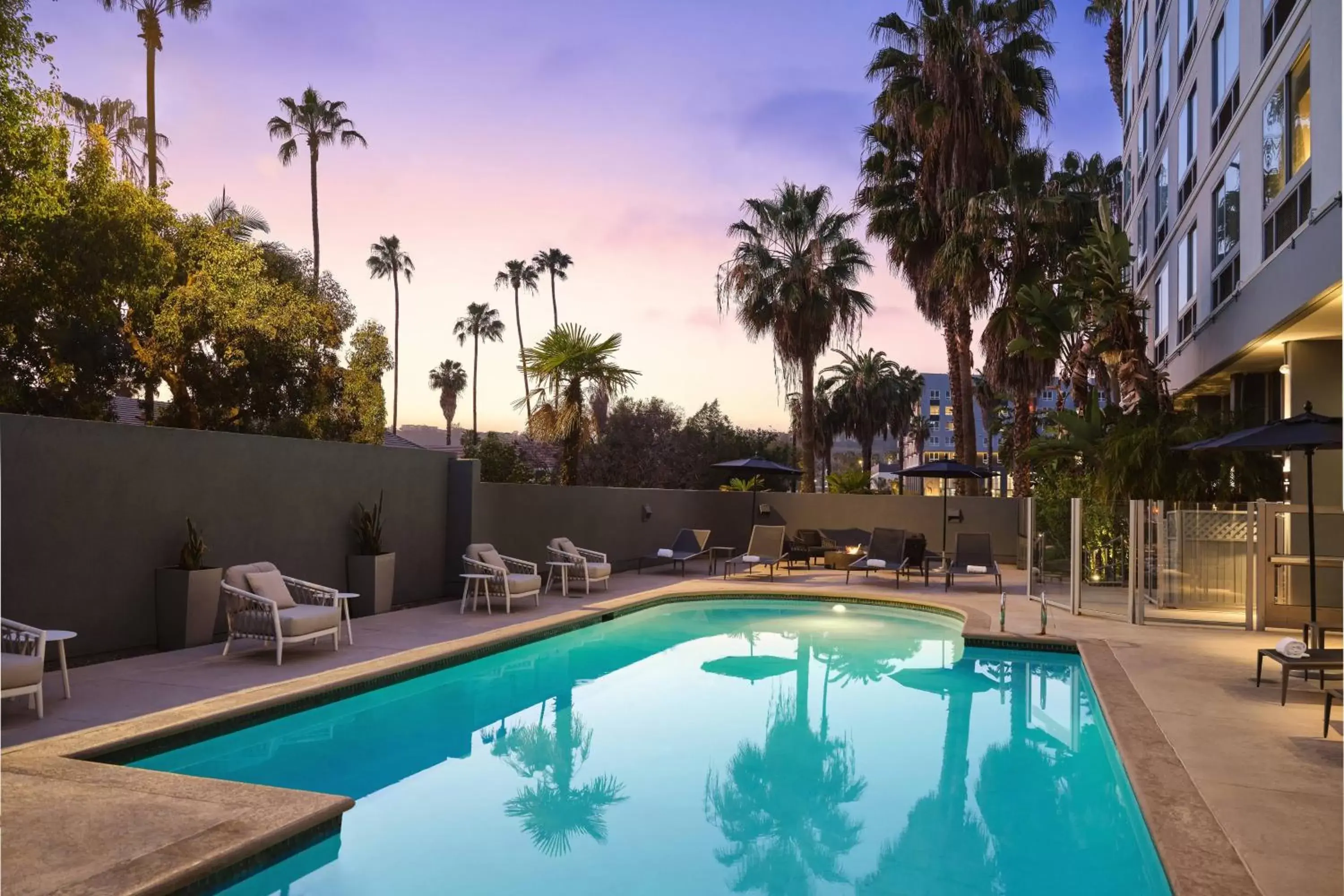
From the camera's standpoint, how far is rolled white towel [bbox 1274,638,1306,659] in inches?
256

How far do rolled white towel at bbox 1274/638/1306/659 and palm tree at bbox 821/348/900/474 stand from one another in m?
38.0

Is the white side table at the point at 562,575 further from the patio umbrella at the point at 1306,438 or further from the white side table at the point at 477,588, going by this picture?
the patio umbrella at the point at 1306,438

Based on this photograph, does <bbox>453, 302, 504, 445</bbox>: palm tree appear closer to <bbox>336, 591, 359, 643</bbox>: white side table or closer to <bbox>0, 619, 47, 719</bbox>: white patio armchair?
<bbox>336, 591, 359, 643</bbox>: white side table

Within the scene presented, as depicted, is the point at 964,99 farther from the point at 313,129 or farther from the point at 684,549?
the point at 313,129

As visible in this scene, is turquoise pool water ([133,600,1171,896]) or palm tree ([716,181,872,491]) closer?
turquoise pool water ([133,600,1171,896])

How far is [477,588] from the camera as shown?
10.9 metres

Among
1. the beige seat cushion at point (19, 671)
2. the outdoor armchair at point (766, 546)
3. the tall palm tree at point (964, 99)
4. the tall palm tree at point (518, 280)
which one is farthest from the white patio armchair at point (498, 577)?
the tall palm tree at point (518, 280)

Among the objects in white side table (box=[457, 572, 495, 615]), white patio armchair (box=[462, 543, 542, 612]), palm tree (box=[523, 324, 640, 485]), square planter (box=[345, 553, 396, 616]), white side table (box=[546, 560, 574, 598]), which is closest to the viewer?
square planter (box=[345, 553, 396, 616])

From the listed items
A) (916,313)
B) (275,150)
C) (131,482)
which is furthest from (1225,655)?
(275,150)

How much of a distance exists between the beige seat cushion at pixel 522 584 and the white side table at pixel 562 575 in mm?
1270

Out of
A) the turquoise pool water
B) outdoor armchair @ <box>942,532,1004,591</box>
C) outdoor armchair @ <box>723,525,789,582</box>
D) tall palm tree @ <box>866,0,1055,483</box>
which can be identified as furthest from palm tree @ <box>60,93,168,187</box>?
the turquoise pool water

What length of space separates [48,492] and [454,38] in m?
A: 8.51

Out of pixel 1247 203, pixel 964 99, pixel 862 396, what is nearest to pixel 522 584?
pixel 1247 203

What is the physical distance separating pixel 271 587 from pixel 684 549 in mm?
8991
